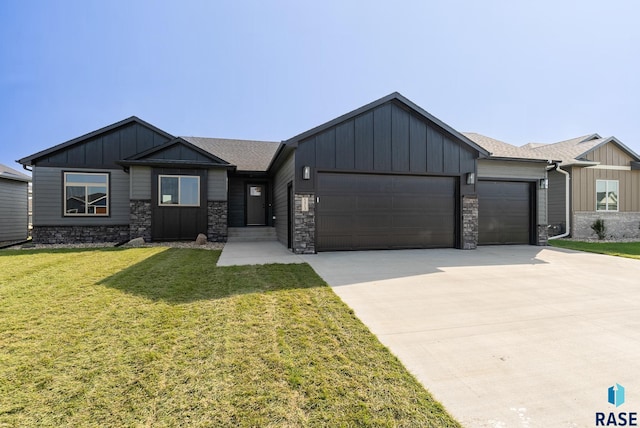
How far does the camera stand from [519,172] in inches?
399

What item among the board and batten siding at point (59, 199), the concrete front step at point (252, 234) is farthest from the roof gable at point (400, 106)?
the board and batten siding at point (59, 199)

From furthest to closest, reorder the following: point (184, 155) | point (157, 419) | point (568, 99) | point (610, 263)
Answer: point (568, 99) < point (184, 155) < point (610, 263) < point (157, 419)

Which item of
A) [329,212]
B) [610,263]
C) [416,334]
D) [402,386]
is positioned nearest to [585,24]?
[610,263]

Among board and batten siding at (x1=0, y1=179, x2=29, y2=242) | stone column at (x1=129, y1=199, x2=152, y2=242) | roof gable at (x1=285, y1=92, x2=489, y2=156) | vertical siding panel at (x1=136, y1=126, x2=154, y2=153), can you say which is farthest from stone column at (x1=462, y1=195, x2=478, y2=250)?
board and batten siding at (x1=0, y1=179, x2=29, y2=242)

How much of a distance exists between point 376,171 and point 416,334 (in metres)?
6.12

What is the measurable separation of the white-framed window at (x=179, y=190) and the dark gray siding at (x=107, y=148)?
2.27 metres

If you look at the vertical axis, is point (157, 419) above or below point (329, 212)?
below

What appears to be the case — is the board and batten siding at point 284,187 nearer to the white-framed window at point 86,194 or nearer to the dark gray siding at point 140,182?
the dark gray siding at point 140,182

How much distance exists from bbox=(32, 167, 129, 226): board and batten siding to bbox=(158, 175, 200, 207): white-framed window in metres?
2.20

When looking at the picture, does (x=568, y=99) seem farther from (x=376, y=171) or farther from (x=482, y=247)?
(x=376, y=171)

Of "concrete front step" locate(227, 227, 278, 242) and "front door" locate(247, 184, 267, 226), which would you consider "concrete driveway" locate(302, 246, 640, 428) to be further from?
"front door" locate(247, 184, 267, 226)

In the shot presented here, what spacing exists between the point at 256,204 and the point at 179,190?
12.1ft

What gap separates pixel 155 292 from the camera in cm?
410

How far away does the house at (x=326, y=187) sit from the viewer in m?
8.18
